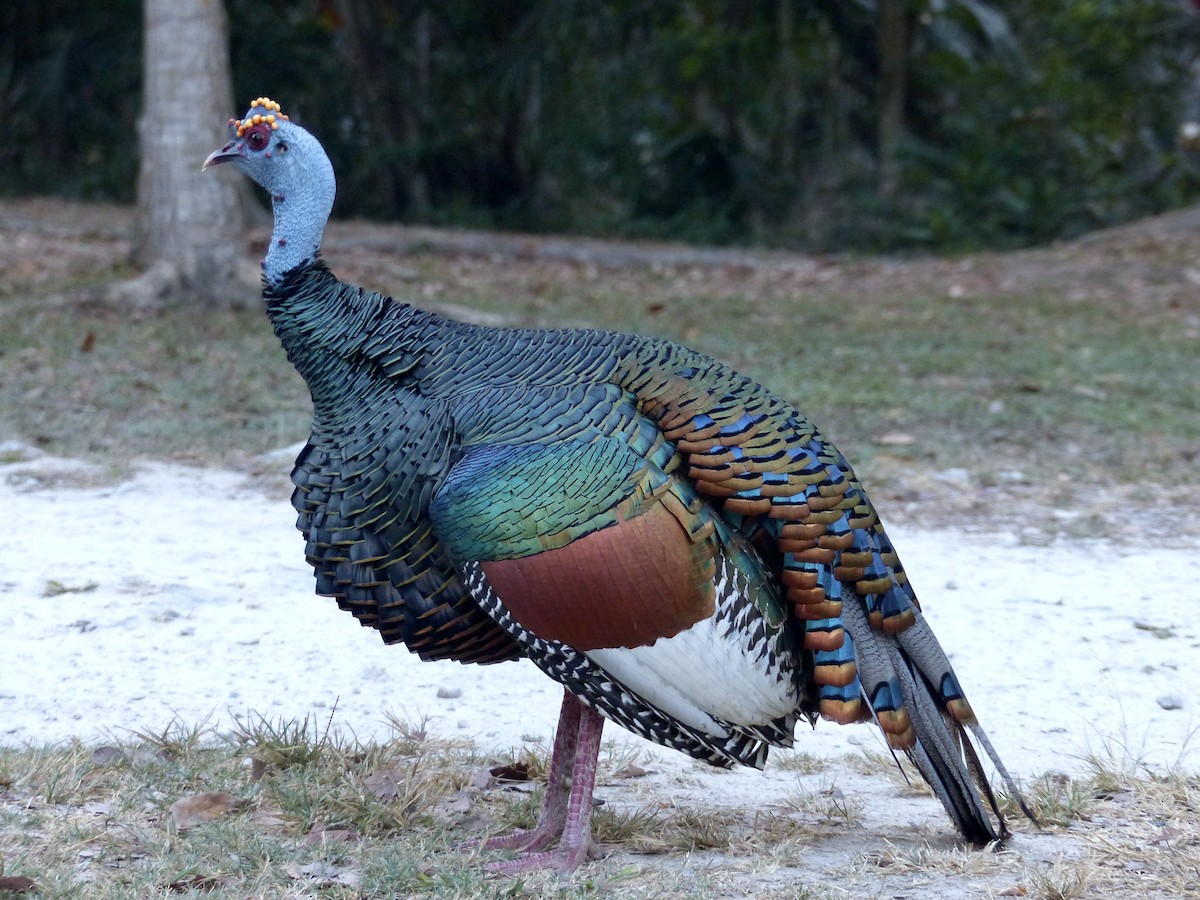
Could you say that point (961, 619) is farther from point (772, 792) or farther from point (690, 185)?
point (690, 185)

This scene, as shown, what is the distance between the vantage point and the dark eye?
332 centimetres

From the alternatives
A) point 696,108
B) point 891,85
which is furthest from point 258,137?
point 696,108

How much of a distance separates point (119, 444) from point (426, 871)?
164 inches

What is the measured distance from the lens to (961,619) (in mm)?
5027

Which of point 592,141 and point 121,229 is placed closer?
point 121,229

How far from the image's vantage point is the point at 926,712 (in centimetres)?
312

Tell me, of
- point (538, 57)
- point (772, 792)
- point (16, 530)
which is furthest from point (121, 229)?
point (772, 792)

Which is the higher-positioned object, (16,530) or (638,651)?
(638,651)

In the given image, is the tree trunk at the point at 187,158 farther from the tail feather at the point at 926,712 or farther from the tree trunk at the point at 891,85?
the tree trunk at the point at 891,85

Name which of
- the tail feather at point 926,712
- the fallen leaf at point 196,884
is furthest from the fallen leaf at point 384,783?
the tail feather at point 926,712

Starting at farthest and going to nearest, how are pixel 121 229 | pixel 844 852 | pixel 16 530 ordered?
pixel 121 229 → pixel 16 530 → pixel 844 852

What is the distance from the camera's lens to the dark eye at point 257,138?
332 cm

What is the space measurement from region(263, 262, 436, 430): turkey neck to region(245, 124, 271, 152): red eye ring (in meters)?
0.32

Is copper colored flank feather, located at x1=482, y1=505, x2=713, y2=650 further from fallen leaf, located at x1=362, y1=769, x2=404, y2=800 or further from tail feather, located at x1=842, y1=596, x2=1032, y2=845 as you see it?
fallen leaf, located at x1=362, y1=769, x2=404, y2=800
